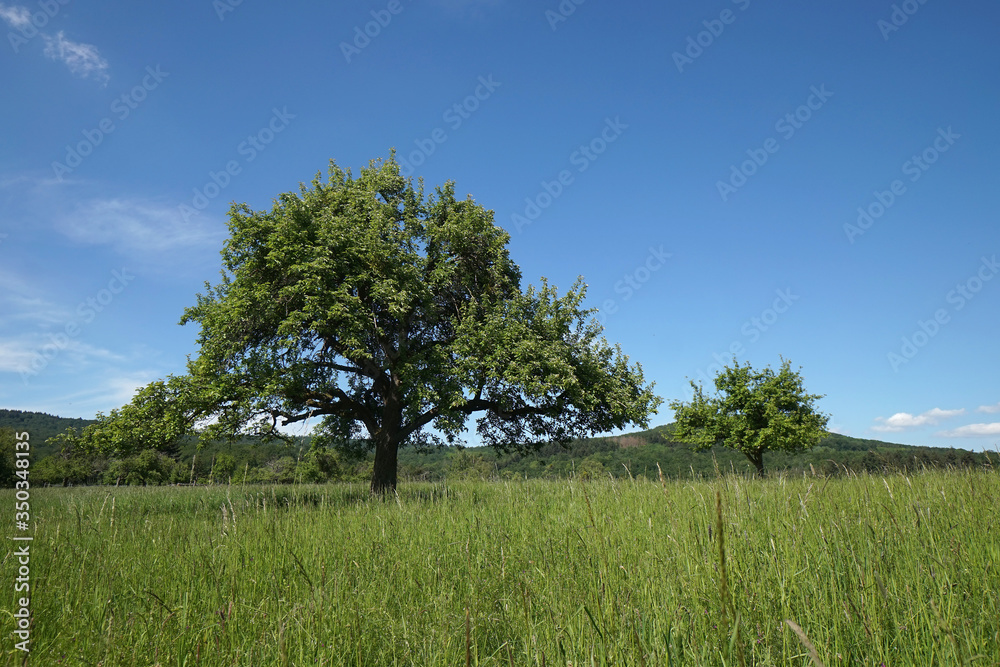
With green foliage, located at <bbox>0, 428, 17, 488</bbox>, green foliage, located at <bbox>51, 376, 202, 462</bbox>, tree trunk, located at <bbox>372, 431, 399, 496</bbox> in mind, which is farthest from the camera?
green foliage, located at <bbox>0, 428, 17, 488</bbox>

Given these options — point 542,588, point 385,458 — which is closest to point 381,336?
point 385,458

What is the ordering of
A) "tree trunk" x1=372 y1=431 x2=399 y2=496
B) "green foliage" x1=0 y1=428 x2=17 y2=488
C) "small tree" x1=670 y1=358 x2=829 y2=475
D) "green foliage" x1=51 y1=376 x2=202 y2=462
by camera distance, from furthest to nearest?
"green foliage" x1=0 y1=428 x2=17 y2=488
"small tree" x1=670 y1=358 x2=829 y2=475
"tree trunk" x1=372 y1=431 x2=399 y2=496
"green foliage" x1=51 y1=376 x2=202 y2=462

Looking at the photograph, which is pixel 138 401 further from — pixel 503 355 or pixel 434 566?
pixel 434 566

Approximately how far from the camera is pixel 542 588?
4.02m

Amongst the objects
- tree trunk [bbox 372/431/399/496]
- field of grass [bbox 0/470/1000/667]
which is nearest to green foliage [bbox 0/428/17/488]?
tree trunk [bbox 372/431/399/496]

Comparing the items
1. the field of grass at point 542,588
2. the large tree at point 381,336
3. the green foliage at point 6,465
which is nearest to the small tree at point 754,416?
the large tree at point 381,336

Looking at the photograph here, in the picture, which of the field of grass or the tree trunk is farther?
the tree trunk

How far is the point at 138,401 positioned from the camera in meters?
15.8

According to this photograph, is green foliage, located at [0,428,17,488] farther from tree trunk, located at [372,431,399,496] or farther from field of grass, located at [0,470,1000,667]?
field of grass, located at [0,470,1000,667]

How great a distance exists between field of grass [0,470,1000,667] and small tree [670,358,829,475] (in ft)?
117

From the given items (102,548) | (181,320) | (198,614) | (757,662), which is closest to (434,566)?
(198,614)

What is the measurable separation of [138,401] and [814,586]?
61.1ft

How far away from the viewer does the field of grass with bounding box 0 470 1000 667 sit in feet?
8.49

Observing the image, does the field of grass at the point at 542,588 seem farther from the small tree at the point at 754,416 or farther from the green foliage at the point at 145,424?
the small tree at the point at 754,416
